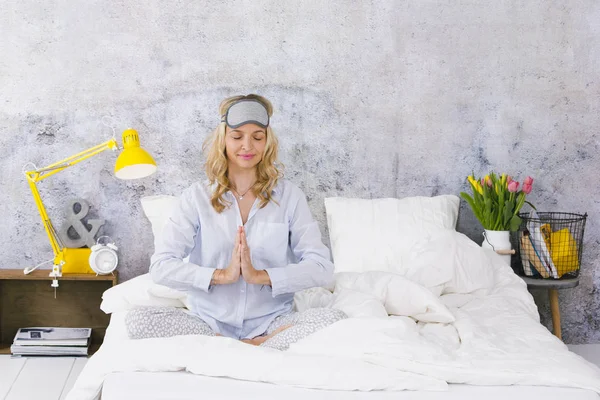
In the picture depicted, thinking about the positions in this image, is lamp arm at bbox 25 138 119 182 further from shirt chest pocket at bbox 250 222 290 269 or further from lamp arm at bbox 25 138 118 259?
shirt chest pocket at bbox 250 222 290 269

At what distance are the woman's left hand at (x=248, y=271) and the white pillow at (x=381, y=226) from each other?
93 centimetres

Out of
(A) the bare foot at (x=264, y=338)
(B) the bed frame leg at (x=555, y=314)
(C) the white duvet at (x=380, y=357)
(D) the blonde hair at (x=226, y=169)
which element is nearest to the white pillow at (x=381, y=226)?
(B) the bed frame leg at (x=555, y=314)

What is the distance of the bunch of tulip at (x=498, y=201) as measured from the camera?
3.54 meters

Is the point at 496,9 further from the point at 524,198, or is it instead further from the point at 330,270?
the point at 330,270

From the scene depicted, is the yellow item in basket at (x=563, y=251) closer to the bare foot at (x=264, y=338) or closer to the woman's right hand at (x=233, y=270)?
the bare foot at (x=264, y=338)

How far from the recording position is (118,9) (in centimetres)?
361

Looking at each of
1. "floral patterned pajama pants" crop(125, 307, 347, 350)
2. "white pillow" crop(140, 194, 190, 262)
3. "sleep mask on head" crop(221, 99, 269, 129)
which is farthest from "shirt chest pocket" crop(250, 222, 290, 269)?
"white pillow" crop(140, 194, 190, 262)

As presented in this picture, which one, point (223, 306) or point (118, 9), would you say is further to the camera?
point (118, 9)

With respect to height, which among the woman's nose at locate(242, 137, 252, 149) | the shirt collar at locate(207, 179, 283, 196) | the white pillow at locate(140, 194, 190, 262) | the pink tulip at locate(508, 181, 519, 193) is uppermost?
the woman's nose at locate(242, 137, 252, 149)

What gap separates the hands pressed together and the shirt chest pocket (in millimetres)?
157

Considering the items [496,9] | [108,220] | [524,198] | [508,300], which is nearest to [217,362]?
[508,300]

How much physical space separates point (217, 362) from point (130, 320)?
0.49 meters

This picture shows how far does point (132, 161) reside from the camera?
3.01 meters

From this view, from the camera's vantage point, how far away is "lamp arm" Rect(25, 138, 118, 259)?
11.2ft
